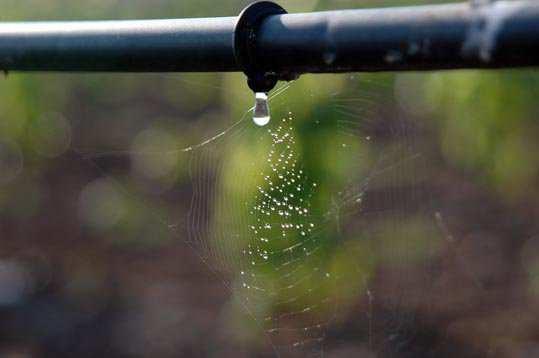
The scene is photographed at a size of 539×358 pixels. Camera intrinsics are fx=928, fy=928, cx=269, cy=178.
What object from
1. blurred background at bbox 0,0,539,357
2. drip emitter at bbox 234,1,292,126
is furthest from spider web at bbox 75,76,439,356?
drip emitter at bbox 234,1,292,126

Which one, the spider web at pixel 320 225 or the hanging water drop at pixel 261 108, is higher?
the spider web at pixel 320 225

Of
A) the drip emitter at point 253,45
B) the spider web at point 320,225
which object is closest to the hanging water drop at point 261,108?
the drip emitter at point 253,45

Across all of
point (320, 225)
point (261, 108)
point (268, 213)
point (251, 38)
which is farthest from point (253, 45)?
point (320, 225)

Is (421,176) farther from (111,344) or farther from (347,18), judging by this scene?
(347,18)

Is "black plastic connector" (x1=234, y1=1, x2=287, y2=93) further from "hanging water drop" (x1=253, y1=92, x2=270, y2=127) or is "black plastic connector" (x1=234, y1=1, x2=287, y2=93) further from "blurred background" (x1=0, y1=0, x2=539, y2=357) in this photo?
"blurred background" (x1=0, y1=0, x2=539, y2=357)

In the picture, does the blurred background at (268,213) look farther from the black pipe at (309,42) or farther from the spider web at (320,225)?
the black pipe at (309,42)

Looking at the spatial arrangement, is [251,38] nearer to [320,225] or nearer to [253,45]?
[253,45]
